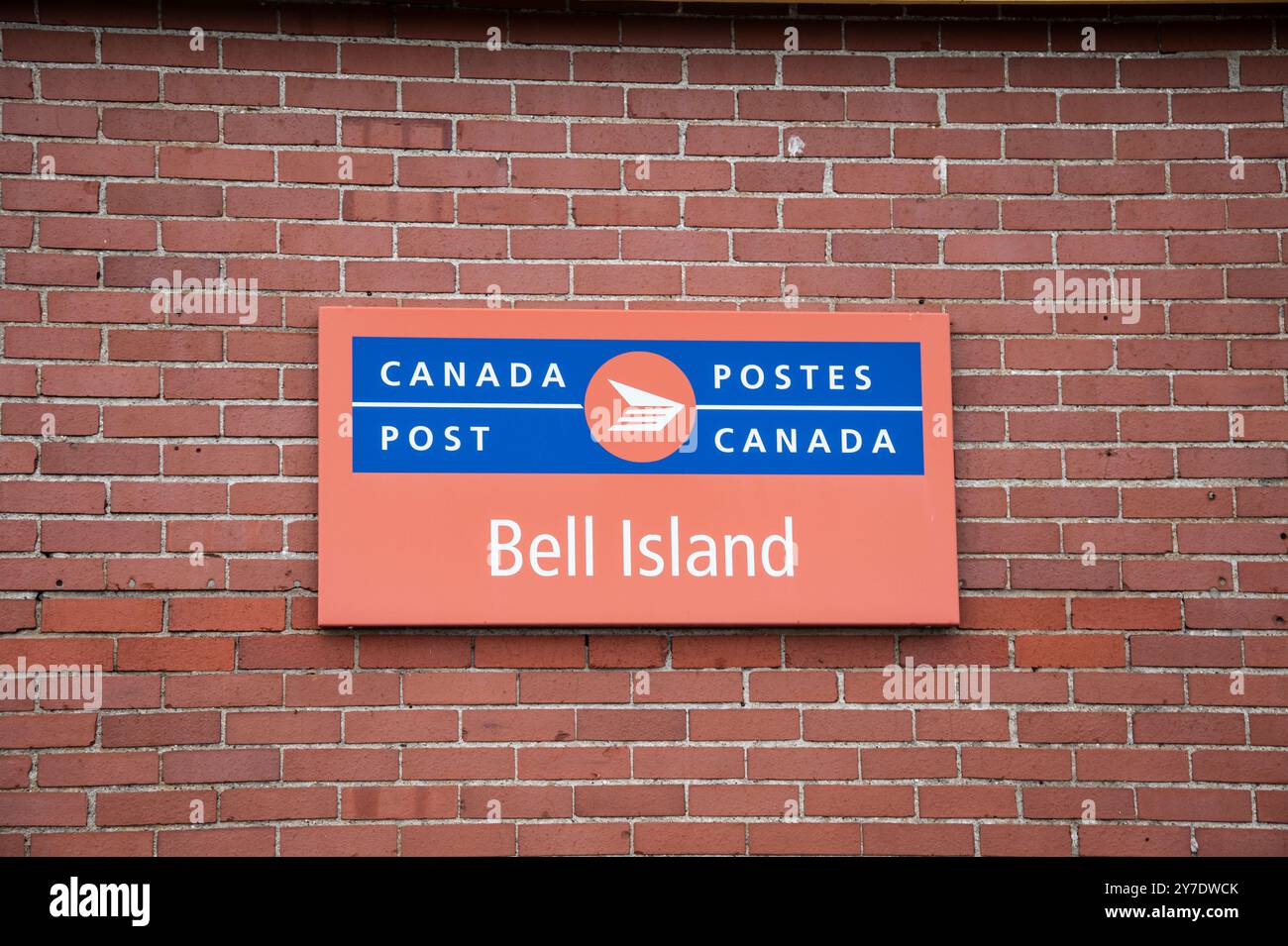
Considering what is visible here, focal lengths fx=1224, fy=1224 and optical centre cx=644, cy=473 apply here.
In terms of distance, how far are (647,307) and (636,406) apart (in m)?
0.30

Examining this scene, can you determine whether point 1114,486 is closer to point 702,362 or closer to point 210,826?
point 702,362

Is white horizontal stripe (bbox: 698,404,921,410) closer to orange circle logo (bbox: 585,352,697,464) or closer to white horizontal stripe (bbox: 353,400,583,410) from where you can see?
orange circle logo (bbox: 585,352,697,464)

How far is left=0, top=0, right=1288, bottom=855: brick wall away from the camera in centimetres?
316

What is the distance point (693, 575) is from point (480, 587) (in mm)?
552

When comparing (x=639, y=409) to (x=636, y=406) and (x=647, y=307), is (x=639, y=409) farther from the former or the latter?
(x=647, y=307)

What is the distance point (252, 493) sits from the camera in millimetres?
3203

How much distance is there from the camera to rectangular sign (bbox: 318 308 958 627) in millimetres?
3150

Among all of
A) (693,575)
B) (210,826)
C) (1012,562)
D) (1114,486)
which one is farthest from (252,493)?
(1114,486)

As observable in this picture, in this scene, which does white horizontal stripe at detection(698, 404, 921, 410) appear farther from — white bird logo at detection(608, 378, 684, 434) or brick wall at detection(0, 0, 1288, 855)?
brick wall at detection(0, 0, 1288, 855)

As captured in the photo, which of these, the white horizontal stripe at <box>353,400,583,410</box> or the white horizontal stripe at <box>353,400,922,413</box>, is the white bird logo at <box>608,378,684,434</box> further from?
the white horizontal stripe at <box>353,400,583,410</box>

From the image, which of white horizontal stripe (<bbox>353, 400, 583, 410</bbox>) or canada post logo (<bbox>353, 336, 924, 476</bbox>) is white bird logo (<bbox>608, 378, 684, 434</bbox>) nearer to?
canada post logo (<bbox>353, 336, 924, 476</bbox>)

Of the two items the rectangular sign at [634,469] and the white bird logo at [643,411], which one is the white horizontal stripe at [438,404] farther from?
the white bird logo at [643,411]

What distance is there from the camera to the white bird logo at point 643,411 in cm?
321

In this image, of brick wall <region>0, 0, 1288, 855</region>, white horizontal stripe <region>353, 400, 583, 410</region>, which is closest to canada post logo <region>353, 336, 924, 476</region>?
white horizontal stripe <region>353, 400, 583, 410</region>
